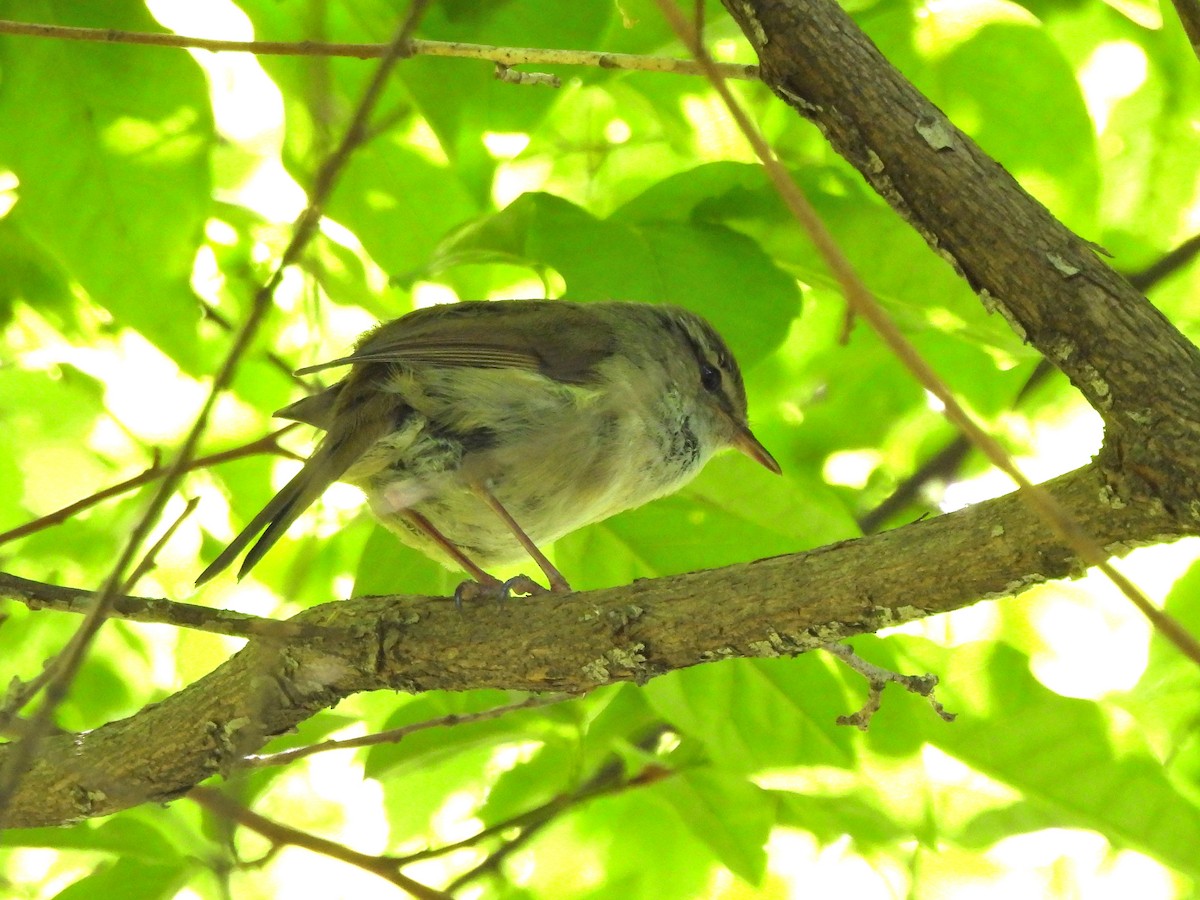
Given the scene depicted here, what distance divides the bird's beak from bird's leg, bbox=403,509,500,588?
737 millimetres

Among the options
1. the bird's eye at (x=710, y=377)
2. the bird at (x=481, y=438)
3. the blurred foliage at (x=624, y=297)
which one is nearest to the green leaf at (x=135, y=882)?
the blurred foliage at (x=624, y=297)

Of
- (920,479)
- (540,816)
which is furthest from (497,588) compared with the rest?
(920,479)

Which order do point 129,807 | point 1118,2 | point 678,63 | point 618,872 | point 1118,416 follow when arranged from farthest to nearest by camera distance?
point 618,872, point 1118,2, point 129,807, point 678,63, point 1118,416

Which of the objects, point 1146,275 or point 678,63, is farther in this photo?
point 1146,275

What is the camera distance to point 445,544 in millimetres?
2666

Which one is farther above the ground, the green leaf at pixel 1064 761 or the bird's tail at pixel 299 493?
the bird's tail at pixel 299 493

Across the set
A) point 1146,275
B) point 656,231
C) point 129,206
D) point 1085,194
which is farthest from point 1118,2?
point 129,206

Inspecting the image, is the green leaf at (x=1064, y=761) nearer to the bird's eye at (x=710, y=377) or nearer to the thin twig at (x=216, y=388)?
the bird's eye at (x=710, y=377)

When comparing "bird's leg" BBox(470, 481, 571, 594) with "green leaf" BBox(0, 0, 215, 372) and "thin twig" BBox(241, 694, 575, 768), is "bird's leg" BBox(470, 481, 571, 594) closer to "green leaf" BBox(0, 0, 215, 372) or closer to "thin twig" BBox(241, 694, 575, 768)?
"thin twig" BBox(241, 694, 575, 768)

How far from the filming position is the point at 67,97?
7.60 feet

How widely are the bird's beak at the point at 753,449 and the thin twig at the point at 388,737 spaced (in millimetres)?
868

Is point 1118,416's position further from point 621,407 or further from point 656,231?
point 621,407

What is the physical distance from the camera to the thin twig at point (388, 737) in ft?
6.93

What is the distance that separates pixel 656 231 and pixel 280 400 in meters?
1.19
